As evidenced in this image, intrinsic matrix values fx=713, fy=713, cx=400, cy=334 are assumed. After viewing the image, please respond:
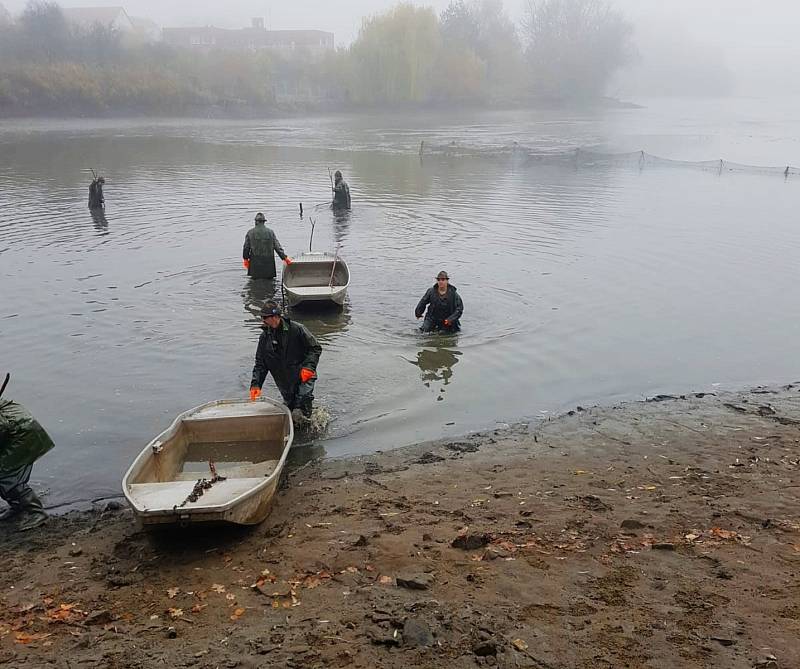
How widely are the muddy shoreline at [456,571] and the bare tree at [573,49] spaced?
121914 mm

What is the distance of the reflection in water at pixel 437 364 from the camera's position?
12.0 metres

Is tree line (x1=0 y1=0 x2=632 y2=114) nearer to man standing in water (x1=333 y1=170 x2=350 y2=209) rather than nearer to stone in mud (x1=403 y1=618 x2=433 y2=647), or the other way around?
man standing in water (x1=333 y1=170 x2=350 y2=209)

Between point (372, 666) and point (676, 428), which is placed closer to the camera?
point (372, 666)

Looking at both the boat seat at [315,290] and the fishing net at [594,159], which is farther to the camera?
the fishing net at [594,159]

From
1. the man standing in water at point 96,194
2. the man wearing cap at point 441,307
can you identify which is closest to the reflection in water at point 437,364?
the man wearing cap at point 441,307

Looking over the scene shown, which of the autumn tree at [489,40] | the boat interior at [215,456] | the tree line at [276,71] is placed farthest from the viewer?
the autumn tree at [489,40]

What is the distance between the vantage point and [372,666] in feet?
16.0

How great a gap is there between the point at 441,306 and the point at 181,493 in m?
7.40

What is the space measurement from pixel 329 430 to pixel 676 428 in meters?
4.87

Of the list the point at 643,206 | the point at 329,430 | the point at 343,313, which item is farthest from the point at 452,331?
the point at 643,206

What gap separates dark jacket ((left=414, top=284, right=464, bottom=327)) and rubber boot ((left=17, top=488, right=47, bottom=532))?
7.38 m

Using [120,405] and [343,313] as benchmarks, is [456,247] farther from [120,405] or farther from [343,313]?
[120,405]

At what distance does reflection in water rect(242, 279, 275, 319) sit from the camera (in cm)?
1589

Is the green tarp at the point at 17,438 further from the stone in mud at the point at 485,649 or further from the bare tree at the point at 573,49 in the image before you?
the bare tree at the point at 573,49
